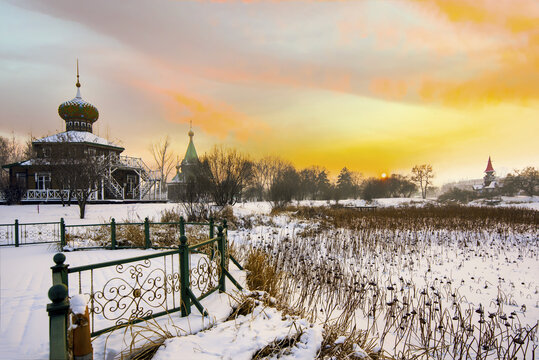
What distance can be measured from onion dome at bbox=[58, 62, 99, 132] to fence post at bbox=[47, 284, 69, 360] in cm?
3689

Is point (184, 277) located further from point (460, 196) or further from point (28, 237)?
point (460, 196)

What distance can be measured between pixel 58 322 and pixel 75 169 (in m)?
21.6

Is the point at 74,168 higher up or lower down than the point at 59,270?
higher up

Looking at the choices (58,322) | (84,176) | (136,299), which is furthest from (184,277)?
(84,176)

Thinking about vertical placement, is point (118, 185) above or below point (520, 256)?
above

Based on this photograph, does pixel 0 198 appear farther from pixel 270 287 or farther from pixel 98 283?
pixel 270 287

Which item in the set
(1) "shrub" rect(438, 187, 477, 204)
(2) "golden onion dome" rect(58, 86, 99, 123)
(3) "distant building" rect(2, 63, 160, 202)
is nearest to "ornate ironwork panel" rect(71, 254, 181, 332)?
(3) "distant building" rect(2, 63, 160, 202)

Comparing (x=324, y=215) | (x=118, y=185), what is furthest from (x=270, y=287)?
(x=118, y=185)

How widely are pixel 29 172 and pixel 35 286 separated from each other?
26.9 meters

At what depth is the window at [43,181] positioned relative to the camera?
85.0 ft

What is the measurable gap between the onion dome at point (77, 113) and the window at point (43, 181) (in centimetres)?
801

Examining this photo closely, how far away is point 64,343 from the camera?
2238mm

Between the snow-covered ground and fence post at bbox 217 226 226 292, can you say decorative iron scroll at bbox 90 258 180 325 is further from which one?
fence post at bbox 217 226 226 292

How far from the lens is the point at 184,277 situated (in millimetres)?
4262
